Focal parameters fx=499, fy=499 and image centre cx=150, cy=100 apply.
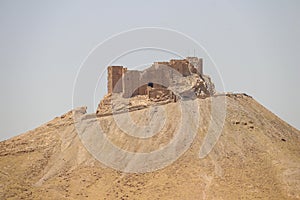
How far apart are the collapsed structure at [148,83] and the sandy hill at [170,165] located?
573cm

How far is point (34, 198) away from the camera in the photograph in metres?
41.2

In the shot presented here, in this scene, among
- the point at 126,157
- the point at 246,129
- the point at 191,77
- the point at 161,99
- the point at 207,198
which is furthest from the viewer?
the point at 191,77

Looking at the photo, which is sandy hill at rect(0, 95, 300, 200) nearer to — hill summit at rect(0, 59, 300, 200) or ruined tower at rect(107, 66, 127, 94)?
hill summit at rect(0, 59, 300, 200)

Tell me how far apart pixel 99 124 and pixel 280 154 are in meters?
18.8

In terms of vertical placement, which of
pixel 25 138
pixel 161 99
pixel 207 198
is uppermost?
pixel 161 99

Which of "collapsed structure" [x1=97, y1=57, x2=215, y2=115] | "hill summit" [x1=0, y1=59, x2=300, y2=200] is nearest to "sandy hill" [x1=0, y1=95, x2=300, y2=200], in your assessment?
"hill summit" [x1=0, y1=59, x2=300, y2=200]

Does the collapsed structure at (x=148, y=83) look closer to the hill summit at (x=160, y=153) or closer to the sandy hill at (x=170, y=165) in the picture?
the hill summit at (x=160, y=153)

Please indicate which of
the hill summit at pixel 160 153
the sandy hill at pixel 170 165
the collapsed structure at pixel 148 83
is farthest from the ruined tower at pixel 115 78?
the sandy hill at pixel 170 165

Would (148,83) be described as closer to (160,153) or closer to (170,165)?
(160,153)

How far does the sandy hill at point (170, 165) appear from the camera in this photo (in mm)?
42219

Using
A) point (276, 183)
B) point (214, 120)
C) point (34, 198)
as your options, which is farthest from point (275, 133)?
point (34, 198)

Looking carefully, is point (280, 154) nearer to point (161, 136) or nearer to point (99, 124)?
point (161, 136)

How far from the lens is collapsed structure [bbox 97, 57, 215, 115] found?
5966 cm

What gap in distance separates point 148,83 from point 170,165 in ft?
56.6
